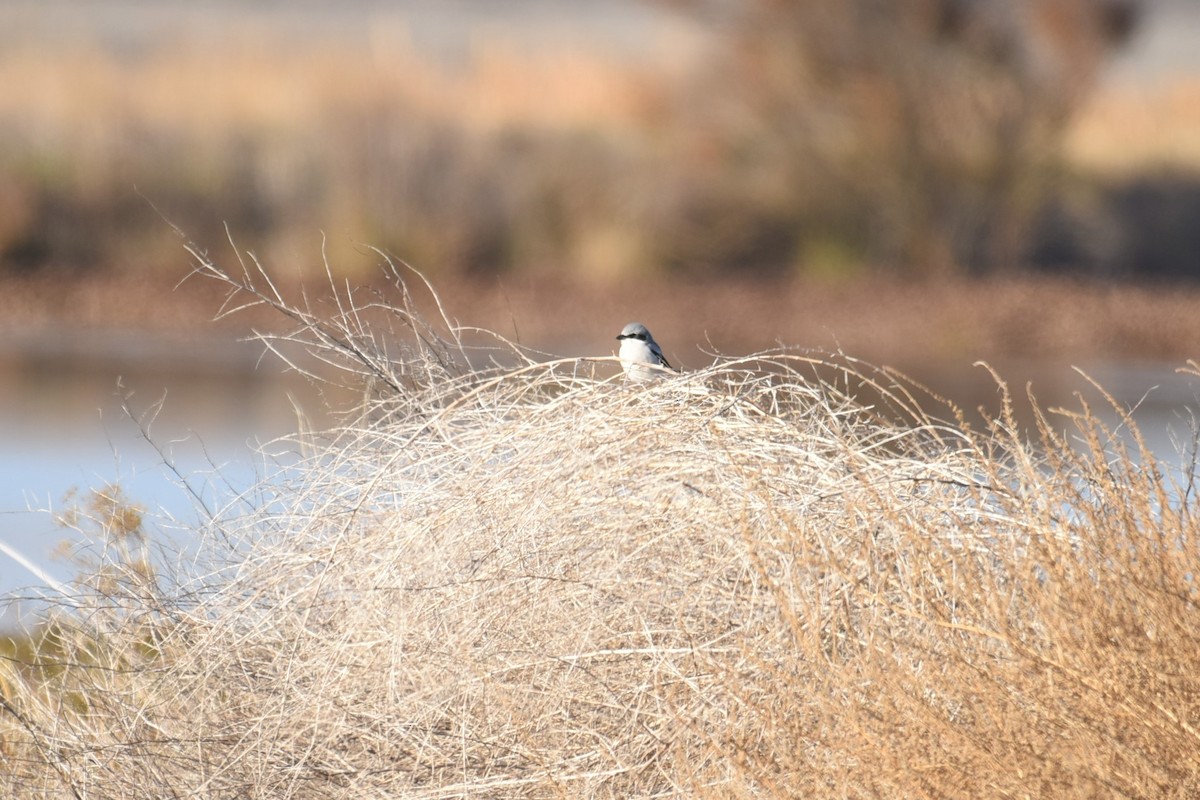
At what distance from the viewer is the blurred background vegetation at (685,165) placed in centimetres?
1827

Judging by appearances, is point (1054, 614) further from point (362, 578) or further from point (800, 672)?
point (362, 578)

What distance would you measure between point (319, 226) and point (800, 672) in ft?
48.1

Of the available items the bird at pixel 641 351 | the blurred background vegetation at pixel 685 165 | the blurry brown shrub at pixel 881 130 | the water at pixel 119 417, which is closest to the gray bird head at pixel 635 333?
the bird at pixel 641 351

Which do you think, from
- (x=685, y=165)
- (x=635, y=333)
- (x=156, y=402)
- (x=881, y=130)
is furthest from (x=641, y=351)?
(x=881, y=130)

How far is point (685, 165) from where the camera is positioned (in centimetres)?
1867

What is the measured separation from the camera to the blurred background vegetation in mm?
18266

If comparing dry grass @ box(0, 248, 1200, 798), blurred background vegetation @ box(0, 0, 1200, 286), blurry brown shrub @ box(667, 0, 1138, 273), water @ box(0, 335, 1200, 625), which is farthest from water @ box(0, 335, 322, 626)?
blurry brown shrub @ box(667, 0, 1138, 273)

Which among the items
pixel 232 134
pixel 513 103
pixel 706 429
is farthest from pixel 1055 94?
pixel 706 429

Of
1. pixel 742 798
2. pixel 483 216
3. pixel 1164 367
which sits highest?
pixel 742 798

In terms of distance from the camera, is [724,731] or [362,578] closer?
[724,731]

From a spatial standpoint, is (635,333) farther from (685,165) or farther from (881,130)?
(881,130)

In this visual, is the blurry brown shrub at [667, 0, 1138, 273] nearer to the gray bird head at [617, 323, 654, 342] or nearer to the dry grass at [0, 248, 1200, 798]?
the gray bird head at [617, 323, 654, 342]

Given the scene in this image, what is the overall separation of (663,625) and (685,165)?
48.9ft

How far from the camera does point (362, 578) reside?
14.3 ft
